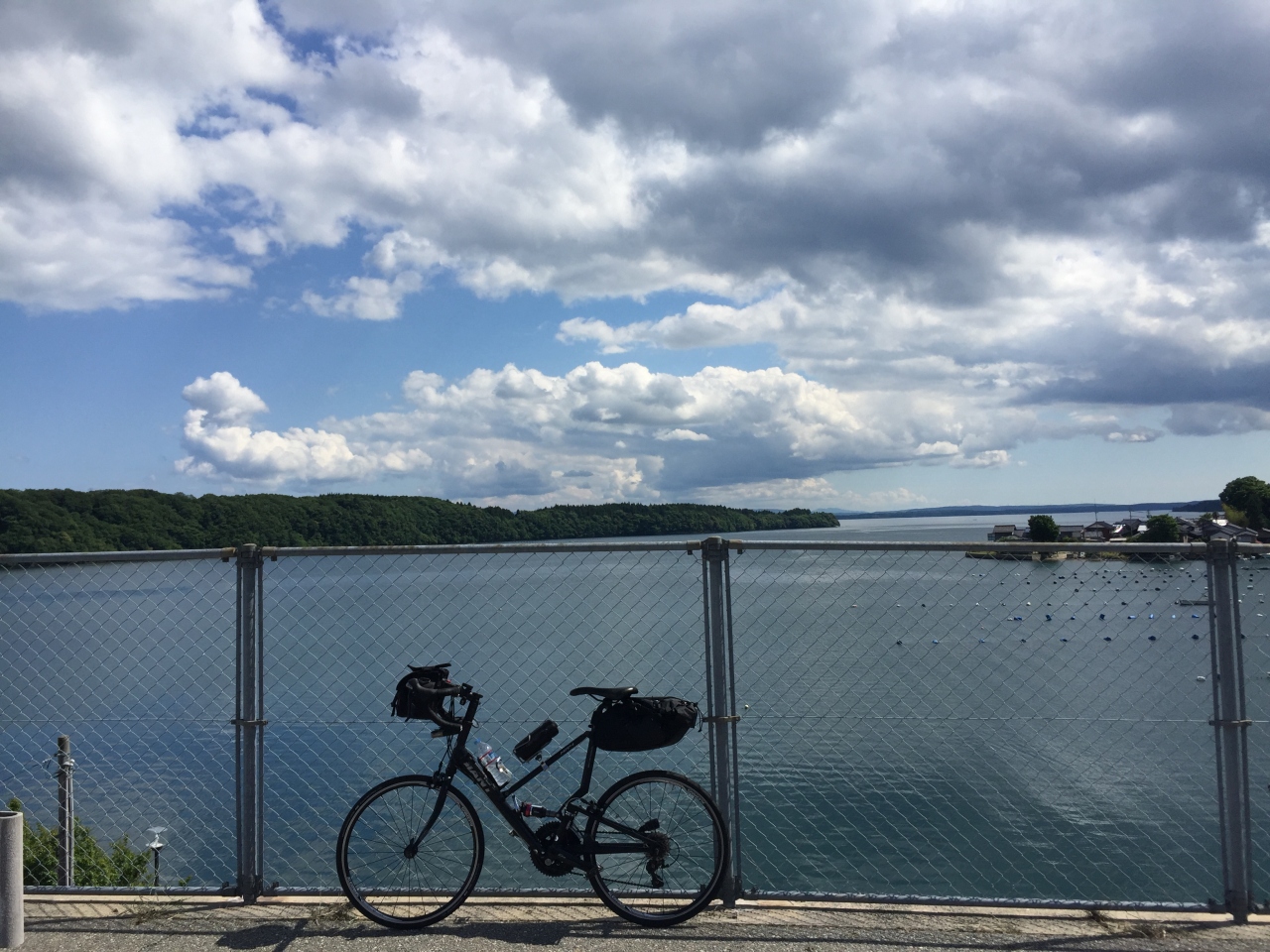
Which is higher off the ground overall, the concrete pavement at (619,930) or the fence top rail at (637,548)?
the fence top rail at (637,548)

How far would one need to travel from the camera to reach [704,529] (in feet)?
321

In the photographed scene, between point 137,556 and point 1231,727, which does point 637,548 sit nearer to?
point 137,556

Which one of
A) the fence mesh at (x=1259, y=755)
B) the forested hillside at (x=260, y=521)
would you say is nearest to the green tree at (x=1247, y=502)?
the forested hillside at (x=260, y=521)

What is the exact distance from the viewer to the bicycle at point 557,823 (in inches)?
170

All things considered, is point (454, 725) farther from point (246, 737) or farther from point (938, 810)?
point (938, 810)

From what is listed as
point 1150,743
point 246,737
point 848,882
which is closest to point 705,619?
point 246,737

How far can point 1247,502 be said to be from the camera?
10600 centimetres

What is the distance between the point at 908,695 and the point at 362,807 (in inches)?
965

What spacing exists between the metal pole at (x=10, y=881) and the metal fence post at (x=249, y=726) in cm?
93

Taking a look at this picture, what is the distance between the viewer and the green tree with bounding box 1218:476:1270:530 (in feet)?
340

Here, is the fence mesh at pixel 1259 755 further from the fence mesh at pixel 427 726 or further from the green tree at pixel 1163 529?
the green tree at pixel 1163 529

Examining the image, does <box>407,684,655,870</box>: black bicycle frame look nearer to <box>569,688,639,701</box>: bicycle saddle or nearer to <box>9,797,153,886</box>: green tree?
<box>569,688,639,701</box>: bicycle saddle

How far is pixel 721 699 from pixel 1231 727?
238 centimetres

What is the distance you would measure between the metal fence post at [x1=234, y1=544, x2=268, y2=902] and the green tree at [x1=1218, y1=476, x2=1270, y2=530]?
117 meters
